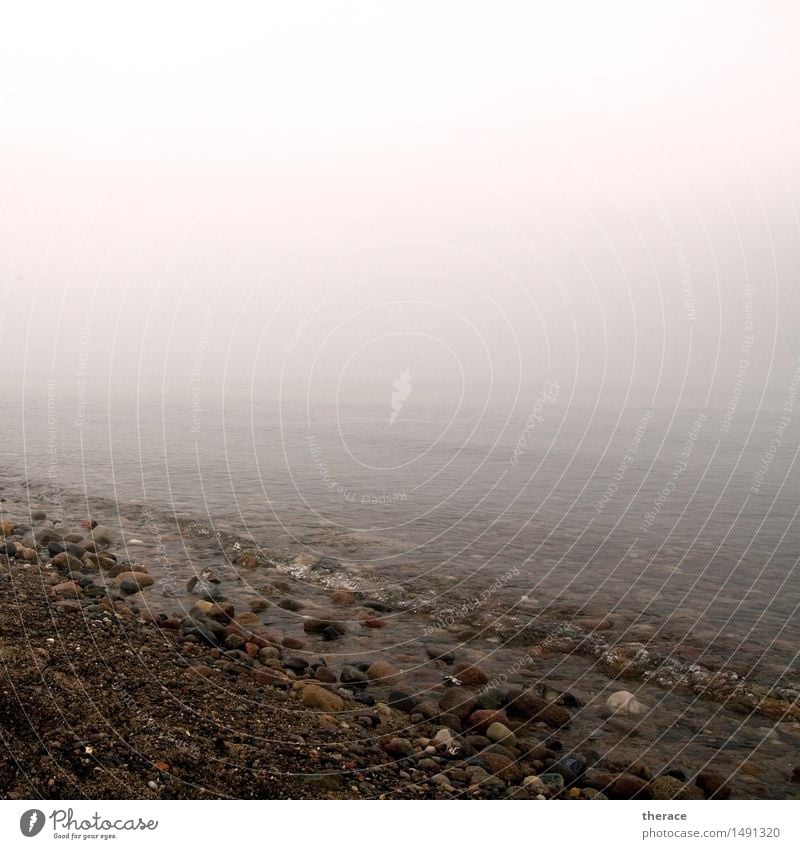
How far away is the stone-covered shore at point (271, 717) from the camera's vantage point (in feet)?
24.5

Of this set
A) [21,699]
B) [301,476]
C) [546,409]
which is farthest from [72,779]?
[546,409]

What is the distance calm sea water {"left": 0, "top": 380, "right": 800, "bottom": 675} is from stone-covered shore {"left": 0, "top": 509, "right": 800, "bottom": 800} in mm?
4601

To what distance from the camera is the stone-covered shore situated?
7.47m

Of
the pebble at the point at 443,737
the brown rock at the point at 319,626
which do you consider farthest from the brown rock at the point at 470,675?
the brown rock at the point at 319,626

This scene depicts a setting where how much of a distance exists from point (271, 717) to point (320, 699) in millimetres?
1068

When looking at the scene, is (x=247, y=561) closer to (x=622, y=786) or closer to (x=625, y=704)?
(x=625, y=704)

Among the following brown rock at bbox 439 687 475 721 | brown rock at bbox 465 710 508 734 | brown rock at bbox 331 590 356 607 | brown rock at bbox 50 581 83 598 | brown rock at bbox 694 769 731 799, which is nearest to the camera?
brown rock at bbox 694 769 731 799

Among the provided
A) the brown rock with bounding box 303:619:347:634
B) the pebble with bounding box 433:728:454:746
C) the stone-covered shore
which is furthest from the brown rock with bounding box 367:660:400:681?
the pebble with bounding box 433:728:454:746

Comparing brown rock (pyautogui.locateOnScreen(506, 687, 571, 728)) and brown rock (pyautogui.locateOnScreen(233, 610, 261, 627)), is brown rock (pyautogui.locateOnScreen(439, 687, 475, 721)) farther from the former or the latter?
brown rock (pyautogui.locateOnScreen(233, 610, 261, 627))

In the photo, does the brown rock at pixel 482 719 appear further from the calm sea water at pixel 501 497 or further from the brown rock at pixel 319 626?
the calm sea water at pixel 501 497

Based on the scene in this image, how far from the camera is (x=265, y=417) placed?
60906mm

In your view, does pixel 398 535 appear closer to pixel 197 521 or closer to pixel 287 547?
pixel 287 547

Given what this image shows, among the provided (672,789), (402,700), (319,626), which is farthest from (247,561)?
(672,789)
